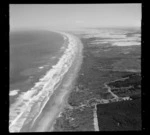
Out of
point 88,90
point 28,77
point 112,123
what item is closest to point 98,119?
point 112,123

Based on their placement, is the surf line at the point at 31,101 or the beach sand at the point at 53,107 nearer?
the beach sand at the point at 53,107

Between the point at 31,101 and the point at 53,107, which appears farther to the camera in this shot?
the point at 31,101

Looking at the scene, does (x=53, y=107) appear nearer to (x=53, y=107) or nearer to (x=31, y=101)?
(x=53, y=107)

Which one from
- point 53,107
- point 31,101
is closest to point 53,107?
point 53,107

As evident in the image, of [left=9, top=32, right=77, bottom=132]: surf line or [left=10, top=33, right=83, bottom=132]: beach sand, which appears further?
[left=9, top=32, right=77, bottom=132]: surf line

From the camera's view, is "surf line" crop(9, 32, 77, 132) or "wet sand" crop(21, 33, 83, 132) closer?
"wet sand" crop(21, 33, 83, 132)

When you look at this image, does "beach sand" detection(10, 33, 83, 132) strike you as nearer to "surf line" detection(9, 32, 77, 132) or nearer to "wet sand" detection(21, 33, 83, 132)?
"wet sand" detection(21, 33, 83, 132)

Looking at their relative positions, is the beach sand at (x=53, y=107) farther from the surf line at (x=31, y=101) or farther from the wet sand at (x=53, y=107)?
the surf line at (x=31, y=101)

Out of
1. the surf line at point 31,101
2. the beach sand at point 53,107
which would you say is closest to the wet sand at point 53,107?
the beach sand at point 53,107

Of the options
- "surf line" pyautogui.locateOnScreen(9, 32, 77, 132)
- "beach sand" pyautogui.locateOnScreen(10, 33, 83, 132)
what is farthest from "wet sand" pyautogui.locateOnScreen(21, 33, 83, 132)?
"surf line" pyautogui.locateOnScreen(9, 32, 77, 132)

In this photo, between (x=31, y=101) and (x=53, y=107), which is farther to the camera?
(x=31, y=101)

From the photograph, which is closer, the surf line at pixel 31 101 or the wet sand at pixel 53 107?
the wet sand at pixel 53 107
